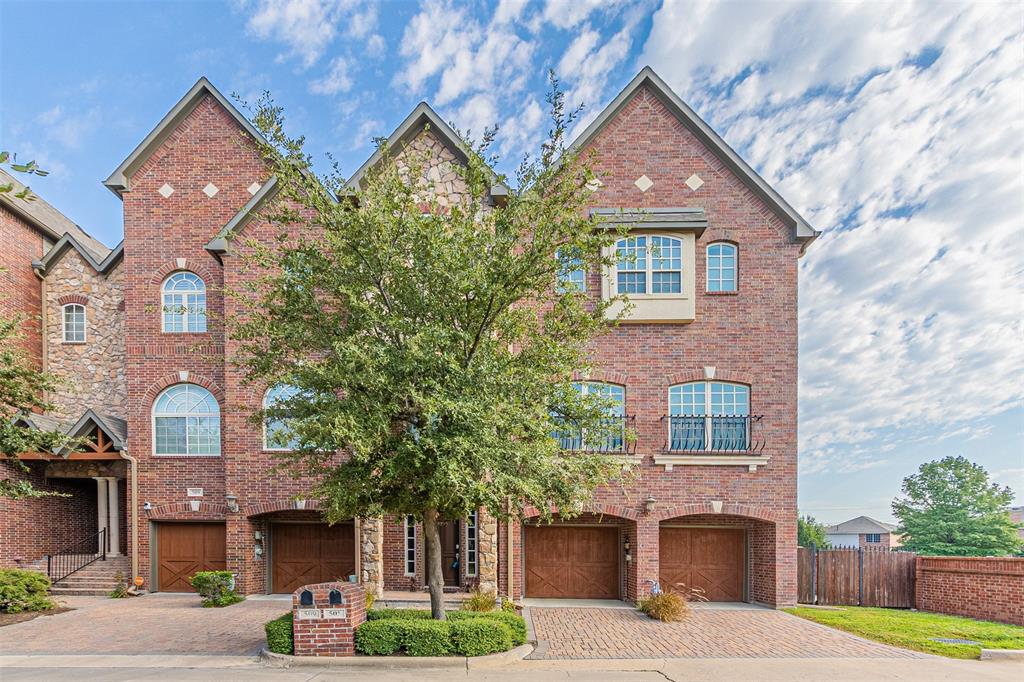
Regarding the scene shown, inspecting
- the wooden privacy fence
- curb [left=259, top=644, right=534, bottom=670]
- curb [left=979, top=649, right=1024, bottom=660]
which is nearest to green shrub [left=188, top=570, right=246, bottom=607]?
curb [left=259, top=644, right=534, bottom=670]

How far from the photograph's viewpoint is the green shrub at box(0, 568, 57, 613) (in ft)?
40.6

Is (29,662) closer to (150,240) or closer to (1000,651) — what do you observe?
(150,240)

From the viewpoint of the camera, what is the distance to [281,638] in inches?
355

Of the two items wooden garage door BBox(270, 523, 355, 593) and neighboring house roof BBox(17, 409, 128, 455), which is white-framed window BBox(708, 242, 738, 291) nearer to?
wooden garage door BBox(270, 523, 355, 593)

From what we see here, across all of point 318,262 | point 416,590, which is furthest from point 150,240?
point 416,590

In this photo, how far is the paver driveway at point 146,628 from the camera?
9.89 metres

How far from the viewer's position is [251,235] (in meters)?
14.5

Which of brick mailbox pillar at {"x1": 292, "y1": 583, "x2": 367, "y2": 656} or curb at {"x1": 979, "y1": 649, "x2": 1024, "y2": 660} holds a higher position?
brick mailbox pillar at {"x1": 292, "y1": 583, "x2": 367, "y2": 656}

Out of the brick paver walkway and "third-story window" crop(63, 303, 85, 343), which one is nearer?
the brick paver walkway

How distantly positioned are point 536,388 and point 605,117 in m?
8.73

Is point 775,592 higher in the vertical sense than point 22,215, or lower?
lower

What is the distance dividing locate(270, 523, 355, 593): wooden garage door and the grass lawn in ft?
37.1

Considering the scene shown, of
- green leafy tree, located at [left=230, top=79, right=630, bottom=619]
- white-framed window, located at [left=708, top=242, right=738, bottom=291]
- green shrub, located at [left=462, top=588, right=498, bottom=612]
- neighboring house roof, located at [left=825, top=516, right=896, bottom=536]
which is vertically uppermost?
white-framed window, located at [left=708, top=242, right=738, bottom=291]

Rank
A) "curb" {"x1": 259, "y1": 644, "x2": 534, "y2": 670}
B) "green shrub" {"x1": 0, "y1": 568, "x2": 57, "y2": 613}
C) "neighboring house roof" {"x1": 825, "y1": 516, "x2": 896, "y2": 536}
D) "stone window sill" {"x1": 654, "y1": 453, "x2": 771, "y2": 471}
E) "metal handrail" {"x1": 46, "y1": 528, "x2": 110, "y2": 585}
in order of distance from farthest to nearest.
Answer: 1. "neighboring house roof" {"x1": 825, "y1": 516, "x2": 896, "y2": 536}
2. "metal handrail" {"x1": 46, "y1": 528, "x2": 110, "y2": 585}
3. "stone window sill" {"x1": 654, "y1": 453, "x2": 771, "y2": 471}
4. "green shrub" {"x1": 0, "y1": 568, "x2": 57, "y2": 613}
5. "curb" {"x1": 259, "y1": 644, "x2": 534, "y2": 670}
